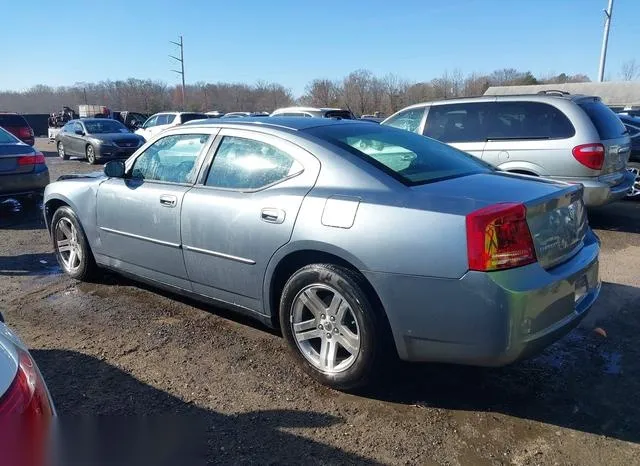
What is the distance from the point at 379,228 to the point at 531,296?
0.85 metres

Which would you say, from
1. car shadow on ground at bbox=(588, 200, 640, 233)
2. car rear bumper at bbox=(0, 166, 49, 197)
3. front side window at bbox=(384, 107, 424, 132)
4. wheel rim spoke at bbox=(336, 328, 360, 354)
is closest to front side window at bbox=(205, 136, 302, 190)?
wheel rim spoke at bbox=(336, 328, 360, 354)

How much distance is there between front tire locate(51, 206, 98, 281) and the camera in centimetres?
505

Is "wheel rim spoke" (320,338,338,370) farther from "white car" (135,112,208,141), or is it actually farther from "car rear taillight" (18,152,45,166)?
"white car" (135,112,208,141)

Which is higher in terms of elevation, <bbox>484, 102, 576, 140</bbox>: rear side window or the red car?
<bbox>484, 102, 576, 140</bbox>: rear side window

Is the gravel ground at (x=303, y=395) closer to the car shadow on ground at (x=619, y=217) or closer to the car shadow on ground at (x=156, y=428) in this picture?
the car shadow on ground at (x=156, y=428)

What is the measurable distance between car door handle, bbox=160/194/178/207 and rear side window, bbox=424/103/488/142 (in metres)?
4.85

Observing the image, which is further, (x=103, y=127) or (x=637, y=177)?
(x=103, y=127)

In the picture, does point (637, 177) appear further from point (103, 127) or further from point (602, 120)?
point (103, 127)

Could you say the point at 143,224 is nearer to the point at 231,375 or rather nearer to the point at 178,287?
the point at 178,287

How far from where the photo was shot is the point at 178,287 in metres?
4.12

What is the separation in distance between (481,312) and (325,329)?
39.4 inches

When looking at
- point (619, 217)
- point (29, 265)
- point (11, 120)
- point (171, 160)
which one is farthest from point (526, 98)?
point (11, 120)

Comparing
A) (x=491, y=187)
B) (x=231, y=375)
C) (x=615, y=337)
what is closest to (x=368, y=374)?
(x=231, y=375)

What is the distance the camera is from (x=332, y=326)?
3.16 m
